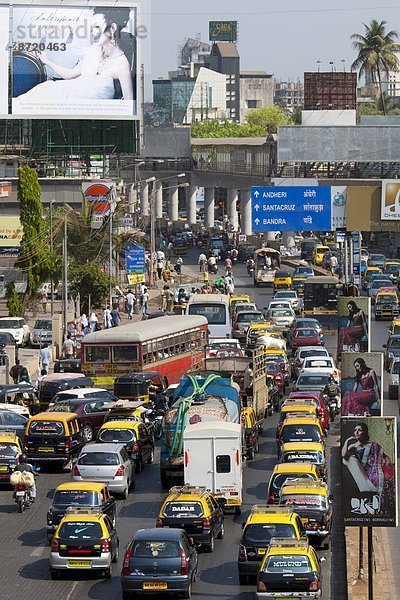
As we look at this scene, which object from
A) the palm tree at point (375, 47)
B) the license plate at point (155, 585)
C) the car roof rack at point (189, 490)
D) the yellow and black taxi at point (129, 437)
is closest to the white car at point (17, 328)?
the yellow and black taxi at point (129, 437)

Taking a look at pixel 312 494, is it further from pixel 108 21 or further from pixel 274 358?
pixel 108 21

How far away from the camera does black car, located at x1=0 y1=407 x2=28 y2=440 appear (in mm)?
43094

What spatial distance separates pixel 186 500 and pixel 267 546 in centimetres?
294

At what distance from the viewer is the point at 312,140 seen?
310 feet

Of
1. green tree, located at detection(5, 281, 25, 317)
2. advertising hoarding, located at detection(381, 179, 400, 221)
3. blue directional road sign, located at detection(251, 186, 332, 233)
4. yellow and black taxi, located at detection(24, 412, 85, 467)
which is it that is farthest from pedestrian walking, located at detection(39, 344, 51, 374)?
blue directional road sign, located at detection(251, 186, 332, 233)

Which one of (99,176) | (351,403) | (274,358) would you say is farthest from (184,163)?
(351,403)

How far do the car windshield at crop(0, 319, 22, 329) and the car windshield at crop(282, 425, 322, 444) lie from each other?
28.8 metres

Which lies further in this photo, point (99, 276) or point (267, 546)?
point (99, 276)

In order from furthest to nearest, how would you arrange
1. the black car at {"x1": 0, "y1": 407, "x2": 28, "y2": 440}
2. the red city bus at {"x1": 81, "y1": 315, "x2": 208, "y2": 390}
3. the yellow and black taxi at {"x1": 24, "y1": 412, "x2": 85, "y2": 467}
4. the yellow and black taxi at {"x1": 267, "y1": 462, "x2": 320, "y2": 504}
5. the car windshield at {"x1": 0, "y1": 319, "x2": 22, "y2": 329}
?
the car windshield at {"x1": 0, "y1": 319, "x2": 22, "y2": 329}, the red city bus at {"x1": 81, "y1": 315, "x2": 208, "y2": 390}, the black car at {"x1": 0, "y1": 407, "x2": 28, "y2": 440}, the yellow and black taxi at {"x1": 24, "y1": 412, "x2": 85, "y2": 467}, the yellow and black taxi at {"x1": 267, "y1": 462, "x2": 320, "y2": 504}

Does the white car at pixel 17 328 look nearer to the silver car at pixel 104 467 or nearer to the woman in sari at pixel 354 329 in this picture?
the woman in sari at pixel 354 329

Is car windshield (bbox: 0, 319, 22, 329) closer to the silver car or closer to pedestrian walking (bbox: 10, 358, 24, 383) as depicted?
pedestrian walking (bbox: 10, 358, 24, 383)

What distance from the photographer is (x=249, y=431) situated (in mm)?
42688

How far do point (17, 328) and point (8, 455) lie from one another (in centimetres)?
2931

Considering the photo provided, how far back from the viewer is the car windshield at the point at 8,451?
3862 centimetres
